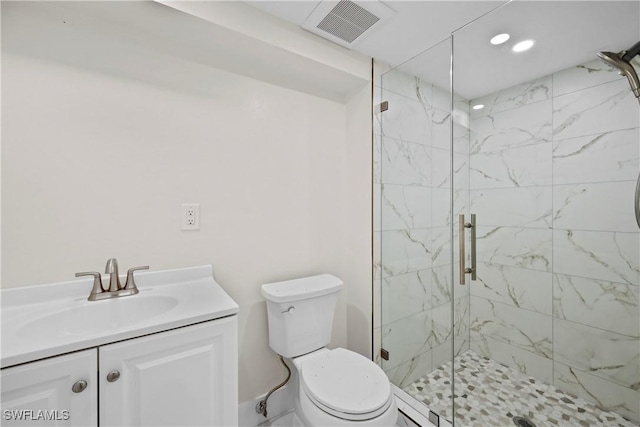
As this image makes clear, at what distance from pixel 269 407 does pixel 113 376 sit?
1.08 meters

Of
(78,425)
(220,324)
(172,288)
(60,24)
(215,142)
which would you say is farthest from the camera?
(215,142)

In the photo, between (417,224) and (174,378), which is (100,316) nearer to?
(174,378)

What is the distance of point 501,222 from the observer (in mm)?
1676

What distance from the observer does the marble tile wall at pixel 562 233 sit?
50.9 inches

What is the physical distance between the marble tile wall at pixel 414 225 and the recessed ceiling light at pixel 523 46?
34 cm

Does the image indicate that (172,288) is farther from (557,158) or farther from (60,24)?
(557,158)

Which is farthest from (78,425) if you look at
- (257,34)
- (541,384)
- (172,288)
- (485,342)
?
(541,384)

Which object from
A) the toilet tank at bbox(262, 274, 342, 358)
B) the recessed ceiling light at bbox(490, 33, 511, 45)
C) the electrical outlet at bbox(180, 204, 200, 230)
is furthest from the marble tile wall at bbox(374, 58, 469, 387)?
the electrical outlet at bbox(180, 204, 200, 230)

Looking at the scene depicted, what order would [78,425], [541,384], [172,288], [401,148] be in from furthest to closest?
[401,148] < [541,384] < [172,288] < [78,425]

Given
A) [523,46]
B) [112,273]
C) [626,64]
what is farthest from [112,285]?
[626,64]

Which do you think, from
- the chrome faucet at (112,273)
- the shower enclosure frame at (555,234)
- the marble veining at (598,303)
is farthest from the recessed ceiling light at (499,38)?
the chrome faucet at (112,273)

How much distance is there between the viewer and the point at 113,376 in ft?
2.57

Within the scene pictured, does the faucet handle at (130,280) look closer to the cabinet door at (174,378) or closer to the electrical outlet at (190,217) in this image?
the electrical outlet at (190,217)

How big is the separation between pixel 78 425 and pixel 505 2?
2.31 metres
